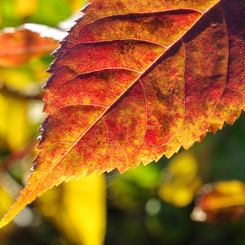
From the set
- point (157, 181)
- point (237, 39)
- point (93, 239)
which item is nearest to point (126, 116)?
point (237, 39)

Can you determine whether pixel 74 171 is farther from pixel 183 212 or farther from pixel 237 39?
pixel 183 212

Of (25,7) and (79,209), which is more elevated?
(25,7)

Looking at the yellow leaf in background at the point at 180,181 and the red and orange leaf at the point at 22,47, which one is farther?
the yellow leaf in background at the point at 180,181

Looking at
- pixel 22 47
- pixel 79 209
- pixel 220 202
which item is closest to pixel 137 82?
pixel 22 47

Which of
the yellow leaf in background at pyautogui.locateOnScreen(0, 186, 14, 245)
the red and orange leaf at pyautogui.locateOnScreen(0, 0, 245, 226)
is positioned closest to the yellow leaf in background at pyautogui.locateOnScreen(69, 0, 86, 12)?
the yellow leaf in background at pyautogui.locateOnScreen(0, 186, 14, 245)

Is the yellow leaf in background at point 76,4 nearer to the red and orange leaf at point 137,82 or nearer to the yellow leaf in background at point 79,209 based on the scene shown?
the yellow leaf in background at point 79,209

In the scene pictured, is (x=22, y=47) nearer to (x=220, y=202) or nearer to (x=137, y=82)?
(x=137, y=82)

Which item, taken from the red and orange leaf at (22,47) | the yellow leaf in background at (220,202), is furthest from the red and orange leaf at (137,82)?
the yellow leaf in background at (220,202)
